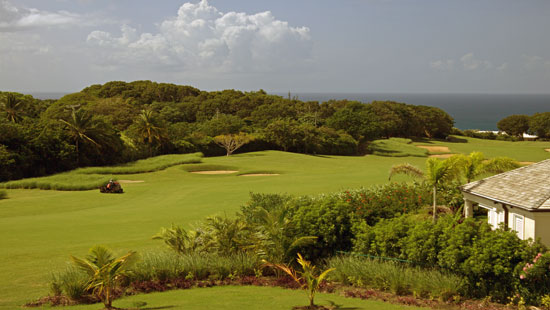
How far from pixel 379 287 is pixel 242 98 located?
3381 inches

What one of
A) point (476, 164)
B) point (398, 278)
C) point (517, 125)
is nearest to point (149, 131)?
point (476, 164)

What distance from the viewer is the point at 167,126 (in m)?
56.6

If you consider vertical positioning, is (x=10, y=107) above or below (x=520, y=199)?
above

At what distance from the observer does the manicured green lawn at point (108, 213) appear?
13.4m

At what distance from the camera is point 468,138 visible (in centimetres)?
8706

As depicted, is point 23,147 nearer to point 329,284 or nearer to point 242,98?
point 329,284

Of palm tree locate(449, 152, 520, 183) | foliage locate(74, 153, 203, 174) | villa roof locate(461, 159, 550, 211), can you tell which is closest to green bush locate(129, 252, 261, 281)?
villa roof locate(461, 159, 550, 211)

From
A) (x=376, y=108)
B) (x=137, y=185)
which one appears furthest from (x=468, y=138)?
(x=137, y=185)

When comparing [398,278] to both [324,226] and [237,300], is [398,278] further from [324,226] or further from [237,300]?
[237,300]

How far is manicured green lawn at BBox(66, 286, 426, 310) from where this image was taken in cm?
944

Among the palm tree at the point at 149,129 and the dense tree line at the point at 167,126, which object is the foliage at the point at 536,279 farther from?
the palm tree at the point at 149,129

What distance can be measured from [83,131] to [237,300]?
1469 inches

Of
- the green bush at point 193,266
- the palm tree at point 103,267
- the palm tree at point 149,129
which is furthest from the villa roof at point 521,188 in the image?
the palm tree at point 149,129

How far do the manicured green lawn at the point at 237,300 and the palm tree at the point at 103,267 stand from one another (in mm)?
463
